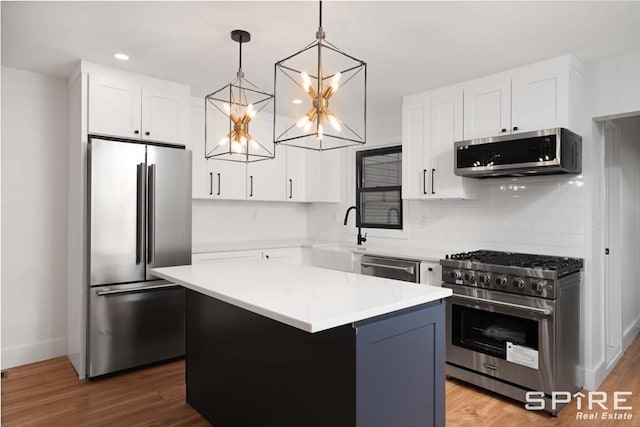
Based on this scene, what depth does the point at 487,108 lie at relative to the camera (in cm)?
342

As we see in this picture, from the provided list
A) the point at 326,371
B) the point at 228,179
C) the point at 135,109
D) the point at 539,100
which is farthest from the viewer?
the point at 228,179

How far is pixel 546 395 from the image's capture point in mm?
2703

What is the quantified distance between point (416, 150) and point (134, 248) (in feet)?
8.74

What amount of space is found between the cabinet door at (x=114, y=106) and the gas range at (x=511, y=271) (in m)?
2.81

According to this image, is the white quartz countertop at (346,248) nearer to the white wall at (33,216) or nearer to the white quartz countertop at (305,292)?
the white wall at (33,216)

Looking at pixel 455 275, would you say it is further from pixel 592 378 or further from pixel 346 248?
pixel 346 248

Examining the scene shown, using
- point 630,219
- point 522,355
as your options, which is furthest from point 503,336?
point 630,219

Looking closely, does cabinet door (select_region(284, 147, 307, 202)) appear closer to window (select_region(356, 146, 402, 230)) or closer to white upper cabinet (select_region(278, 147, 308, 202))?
white upper cabinet (select_region(278, 147, 308, 202))

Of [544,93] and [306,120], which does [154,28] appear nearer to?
[306,120]

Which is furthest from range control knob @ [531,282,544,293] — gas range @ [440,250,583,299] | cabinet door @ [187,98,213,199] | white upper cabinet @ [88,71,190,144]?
cabinet door @ [187,98,213,199]

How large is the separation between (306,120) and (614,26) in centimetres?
212

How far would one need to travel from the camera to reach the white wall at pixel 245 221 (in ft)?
15.6

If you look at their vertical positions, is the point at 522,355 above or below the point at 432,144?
below

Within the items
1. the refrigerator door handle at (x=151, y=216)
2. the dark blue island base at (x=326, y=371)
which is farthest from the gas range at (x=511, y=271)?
the refrigerator door handle at (x=151, y=216)
